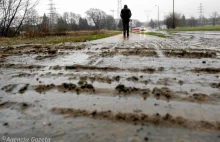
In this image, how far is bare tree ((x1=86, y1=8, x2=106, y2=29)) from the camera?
10762 cm

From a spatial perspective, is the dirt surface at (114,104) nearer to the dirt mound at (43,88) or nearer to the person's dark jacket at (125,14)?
the dirt mound at (43,88)

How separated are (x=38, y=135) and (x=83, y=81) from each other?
135cm

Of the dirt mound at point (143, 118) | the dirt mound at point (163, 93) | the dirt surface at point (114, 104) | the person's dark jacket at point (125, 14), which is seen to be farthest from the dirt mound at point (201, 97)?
the person's dark jacket at point (125, 14)

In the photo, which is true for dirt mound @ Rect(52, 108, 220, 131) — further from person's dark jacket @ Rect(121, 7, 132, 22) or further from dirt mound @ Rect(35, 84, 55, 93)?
person's dark jacket @ Rect(121, 7, 132, 22)

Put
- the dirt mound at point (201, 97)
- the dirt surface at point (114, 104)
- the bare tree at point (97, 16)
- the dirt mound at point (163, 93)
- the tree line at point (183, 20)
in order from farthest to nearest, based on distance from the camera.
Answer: the bare tree at point (97, 16), the tree line at point (183, 20), the dirt mound at point (163, 93), the dirt mound at point (201, 97), the dirt surface at point (114, 104)

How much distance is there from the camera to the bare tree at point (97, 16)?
10762 cm

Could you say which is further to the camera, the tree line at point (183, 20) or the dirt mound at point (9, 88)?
the tree line at point (183, 20)

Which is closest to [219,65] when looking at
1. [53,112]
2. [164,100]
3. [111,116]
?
[164,100]

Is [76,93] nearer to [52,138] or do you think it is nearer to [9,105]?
[9,105]

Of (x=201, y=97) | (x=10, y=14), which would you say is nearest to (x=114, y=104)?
(x=201, y=97)

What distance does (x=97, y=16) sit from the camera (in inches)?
4267

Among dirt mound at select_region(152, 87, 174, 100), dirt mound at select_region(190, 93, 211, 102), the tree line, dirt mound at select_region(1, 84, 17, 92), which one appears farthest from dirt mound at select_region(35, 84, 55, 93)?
the tree line

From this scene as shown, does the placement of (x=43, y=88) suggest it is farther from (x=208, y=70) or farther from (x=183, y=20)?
(x=183, y=20)

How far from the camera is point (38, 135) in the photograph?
145 cm
